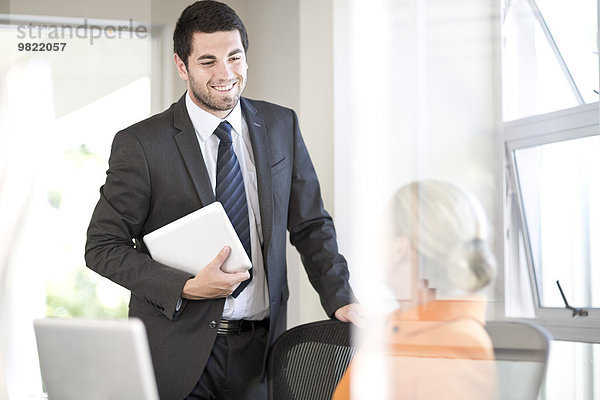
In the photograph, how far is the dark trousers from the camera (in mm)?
1979

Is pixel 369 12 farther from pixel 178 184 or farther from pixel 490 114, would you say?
pixel 178 184

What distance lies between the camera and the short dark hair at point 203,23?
81.3 inches

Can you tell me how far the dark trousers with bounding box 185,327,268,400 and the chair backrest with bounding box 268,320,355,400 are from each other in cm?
5

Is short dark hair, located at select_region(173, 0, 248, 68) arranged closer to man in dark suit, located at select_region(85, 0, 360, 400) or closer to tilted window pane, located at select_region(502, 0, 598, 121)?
man in dark suit, located at select_region(85, 0, 360, 400)

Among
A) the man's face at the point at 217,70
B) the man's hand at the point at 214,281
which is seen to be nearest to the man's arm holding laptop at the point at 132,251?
the man's hand at the point at 214,281

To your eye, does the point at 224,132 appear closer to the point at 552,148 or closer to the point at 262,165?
the point at 262,165

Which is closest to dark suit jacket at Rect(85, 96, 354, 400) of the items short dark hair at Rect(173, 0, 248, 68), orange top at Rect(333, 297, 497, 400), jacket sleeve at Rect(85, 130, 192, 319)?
jacket sleeve at Rect(85, 130, 192, 319)

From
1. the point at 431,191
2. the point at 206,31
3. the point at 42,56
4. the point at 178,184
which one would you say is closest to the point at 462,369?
the point at 431,191

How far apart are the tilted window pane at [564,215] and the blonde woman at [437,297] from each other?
0.25 ft

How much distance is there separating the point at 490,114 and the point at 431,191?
0.11 m

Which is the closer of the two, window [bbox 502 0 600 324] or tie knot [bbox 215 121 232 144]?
window [bbox 502 0 600 324]

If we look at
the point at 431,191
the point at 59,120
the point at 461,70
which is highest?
the point at 59,120

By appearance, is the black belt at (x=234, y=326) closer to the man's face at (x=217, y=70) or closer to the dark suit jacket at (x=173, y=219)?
the dark suit jacket at (x=173, y=219)

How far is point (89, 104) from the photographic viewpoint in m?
3.02
